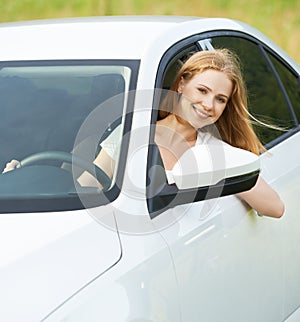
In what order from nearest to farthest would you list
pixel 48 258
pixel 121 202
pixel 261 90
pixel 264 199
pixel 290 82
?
pixel 48 258
pixel 121 202
pixel 264 199
pixel 261 90
pixel 290 82

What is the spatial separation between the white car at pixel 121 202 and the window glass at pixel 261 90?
0.13 feet

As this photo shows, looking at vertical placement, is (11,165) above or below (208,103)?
below

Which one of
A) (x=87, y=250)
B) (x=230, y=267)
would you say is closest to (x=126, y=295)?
(x=87, y=250)

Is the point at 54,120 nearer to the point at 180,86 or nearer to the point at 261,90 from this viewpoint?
the point at 180,86

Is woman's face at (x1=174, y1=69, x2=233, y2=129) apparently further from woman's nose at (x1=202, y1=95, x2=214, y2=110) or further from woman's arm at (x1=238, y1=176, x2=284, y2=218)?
woman's arm at (x1=238, y1=176, x2=284, y2=218)

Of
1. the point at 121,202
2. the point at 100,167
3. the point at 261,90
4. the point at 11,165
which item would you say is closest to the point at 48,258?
the point at 121,202

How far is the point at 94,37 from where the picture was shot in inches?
137

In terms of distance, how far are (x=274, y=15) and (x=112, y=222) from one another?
24.9 feet

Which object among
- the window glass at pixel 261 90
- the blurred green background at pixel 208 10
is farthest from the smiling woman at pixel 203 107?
the blurred green background at pixel 208 10

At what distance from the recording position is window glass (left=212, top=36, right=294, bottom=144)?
3973 mm

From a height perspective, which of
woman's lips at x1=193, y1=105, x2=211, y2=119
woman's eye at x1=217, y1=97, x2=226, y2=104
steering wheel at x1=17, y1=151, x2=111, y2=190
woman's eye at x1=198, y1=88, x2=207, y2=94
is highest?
woman's eye at x1=198, y1=88, x2=207, y2=94

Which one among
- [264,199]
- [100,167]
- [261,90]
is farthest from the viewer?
[261,90]

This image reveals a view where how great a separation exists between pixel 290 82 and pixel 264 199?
3.78 ft

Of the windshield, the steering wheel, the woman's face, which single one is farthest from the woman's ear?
the steering wheel
